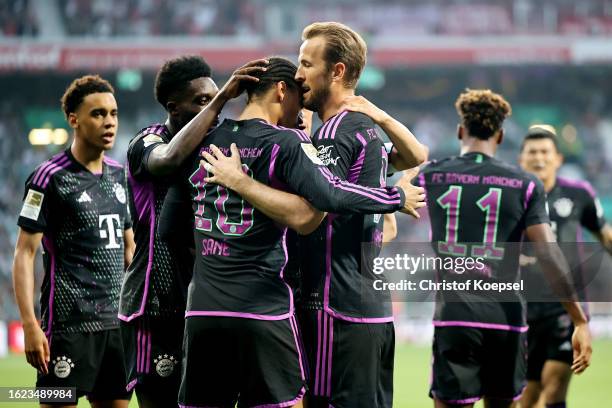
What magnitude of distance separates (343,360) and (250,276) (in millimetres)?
830

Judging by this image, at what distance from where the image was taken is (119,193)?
20.4ft

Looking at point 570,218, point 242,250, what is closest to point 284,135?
point 242,250

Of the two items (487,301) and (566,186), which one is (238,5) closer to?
(566,186)

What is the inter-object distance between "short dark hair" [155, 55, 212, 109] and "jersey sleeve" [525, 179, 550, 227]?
2383 mm

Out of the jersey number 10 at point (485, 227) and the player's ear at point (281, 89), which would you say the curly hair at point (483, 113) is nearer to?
the jersey number 10 at point (485, 227)

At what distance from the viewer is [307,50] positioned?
4.56m

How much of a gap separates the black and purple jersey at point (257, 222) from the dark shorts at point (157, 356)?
0.77 m

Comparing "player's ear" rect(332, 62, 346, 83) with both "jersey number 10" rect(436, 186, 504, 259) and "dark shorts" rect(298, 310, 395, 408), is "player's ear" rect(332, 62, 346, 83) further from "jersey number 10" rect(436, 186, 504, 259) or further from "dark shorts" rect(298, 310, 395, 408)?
"jersey number 10" rect(436, 186, 504, 259)

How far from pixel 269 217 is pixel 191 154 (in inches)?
20.7

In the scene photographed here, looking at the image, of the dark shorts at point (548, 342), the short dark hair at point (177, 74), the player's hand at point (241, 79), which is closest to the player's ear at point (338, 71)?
the player's hand at point (241, 79)

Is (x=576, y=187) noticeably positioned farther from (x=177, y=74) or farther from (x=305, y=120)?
(x=177, y=74)

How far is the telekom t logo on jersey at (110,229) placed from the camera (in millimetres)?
5941

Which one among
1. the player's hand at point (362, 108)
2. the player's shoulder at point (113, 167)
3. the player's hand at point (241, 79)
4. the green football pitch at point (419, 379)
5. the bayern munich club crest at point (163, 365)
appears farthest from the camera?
the green football pitch at point (419, 379)

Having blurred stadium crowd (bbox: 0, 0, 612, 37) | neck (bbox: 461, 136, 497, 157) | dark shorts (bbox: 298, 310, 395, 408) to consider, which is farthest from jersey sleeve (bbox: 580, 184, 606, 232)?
blurred stadium crowd (bbox: 0, 0, 612, 37)
